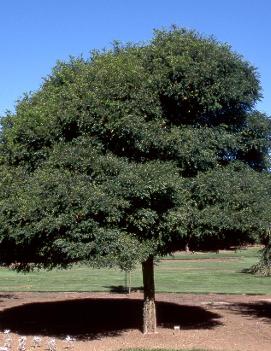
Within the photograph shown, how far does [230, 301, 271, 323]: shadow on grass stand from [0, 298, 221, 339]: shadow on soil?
49.0 inches

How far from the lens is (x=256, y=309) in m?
20.2

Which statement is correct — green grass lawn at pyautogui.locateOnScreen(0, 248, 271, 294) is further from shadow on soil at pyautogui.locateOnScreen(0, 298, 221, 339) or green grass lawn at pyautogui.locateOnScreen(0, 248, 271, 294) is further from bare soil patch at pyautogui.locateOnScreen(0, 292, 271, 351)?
shadow on soil at pyautogui.locateOnScreen(0, 298, 221, 339)

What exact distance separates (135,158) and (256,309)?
927cm

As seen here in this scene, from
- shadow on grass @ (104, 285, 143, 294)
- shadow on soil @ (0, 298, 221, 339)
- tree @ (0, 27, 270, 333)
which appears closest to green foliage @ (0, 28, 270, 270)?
tree @ (0, 27, 270, 333)

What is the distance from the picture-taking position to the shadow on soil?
659 inches

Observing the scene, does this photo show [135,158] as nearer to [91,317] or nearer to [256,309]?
[91,317]

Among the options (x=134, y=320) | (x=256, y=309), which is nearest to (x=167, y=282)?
(x=256, y=309)

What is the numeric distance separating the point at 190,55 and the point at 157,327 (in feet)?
25.0

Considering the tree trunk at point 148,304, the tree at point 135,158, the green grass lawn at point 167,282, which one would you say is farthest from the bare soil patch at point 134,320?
the green grass lawn at point 167,282

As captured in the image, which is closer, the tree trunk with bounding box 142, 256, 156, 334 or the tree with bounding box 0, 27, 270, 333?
the tree with bounding box 0, 27, 270, 333

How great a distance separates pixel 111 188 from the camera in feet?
41.0

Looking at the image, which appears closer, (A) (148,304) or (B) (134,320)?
(A) (148,304)

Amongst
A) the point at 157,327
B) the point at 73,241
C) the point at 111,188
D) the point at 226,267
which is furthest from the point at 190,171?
the point at 226,267

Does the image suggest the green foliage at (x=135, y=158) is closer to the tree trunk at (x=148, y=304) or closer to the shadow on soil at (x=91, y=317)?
the tree trunk at (x=148, y=304)
